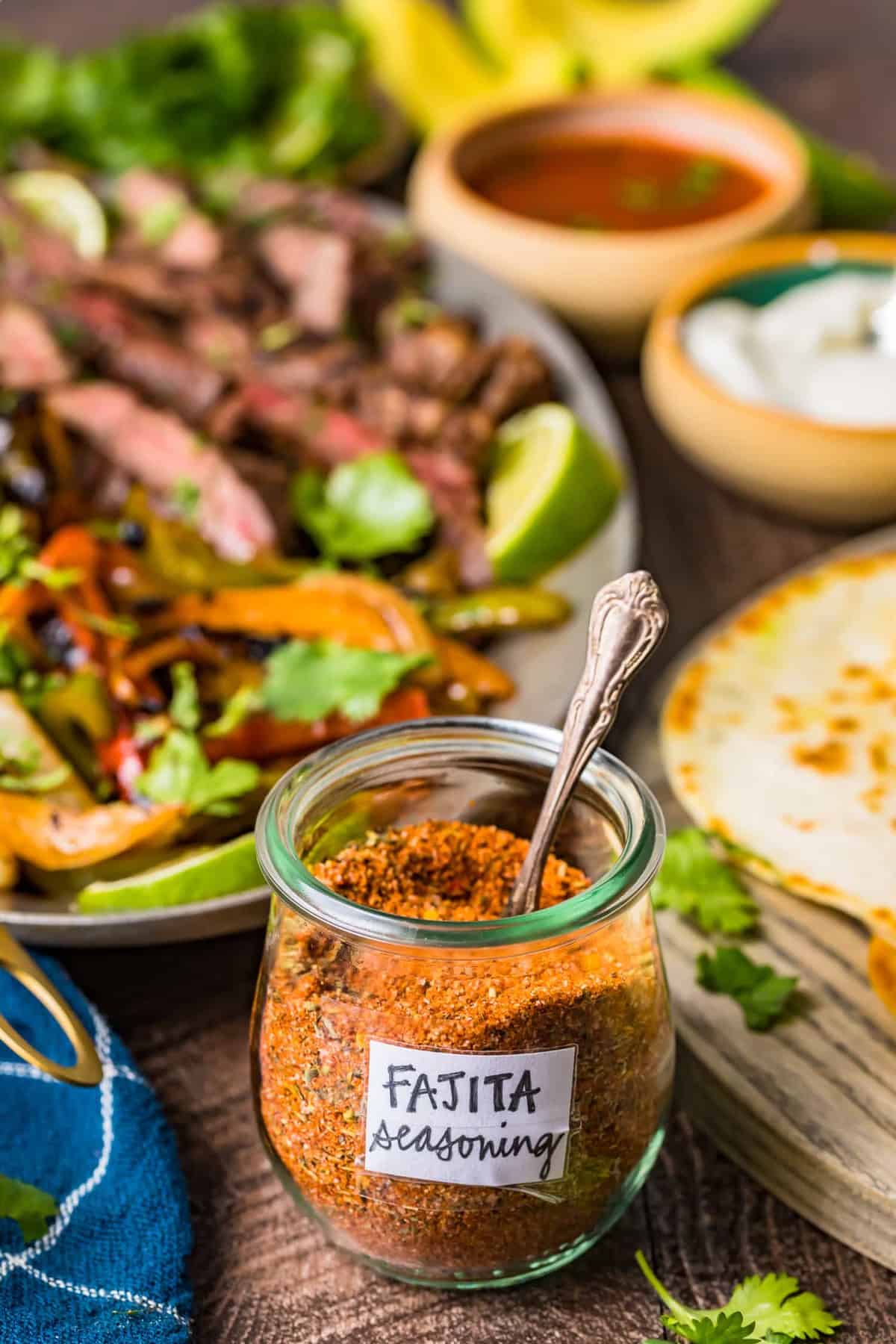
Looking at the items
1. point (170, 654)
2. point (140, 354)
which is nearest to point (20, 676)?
point (170, 654)

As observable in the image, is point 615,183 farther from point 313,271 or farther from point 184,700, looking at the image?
point 184,700

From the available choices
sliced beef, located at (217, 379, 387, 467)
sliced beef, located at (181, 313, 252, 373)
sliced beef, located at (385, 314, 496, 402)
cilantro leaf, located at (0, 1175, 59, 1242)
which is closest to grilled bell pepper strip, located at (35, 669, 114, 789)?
cilantro leaf, located at (0, 1175, 59, 1242)

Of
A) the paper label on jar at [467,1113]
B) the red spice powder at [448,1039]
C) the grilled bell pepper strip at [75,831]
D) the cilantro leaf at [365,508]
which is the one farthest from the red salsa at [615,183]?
the paper label on jar at [467,1113]

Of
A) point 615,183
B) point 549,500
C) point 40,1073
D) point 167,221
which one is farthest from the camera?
point 615,183

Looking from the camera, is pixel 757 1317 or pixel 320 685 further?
pixel 320 685

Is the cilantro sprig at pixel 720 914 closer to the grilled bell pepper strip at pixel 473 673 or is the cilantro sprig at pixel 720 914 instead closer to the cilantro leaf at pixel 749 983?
the cilantro leaf at pixel 749 983

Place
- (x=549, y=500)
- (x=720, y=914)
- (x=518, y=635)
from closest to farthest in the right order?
A: (x=720, y=914) → (x=518, y=635) → (x=549, y=500)

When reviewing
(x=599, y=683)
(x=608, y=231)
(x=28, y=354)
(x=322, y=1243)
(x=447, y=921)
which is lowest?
(x=322, y=1243)

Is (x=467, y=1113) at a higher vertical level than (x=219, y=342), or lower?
higher
